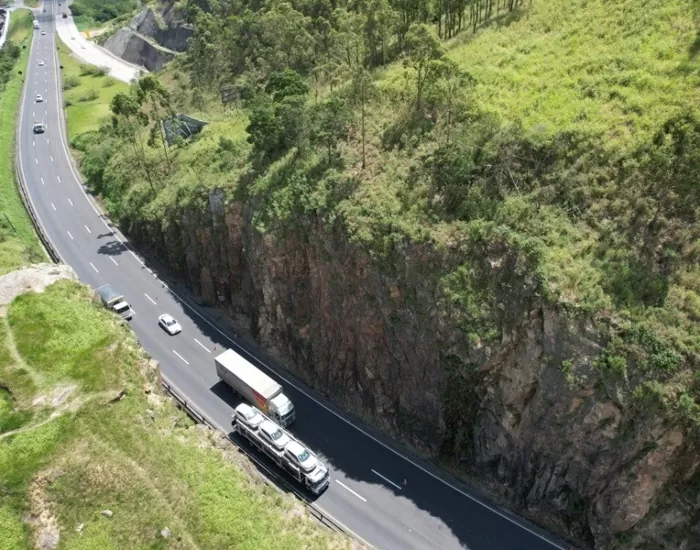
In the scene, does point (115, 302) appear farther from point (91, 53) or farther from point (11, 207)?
point (91, 53)

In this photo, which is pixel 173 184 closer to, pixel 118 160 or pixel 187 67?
pixel 118 160

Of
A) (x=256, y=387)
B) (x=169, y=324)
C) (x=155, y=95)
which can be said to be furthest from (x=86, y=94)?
(x=256, y=387)

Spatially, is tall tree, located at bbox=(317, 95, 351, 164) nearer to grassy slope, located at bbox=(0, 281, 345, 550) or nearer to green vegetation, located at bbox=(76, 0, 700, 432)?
green vegetation, located at bbox=(76, 0, 700, 432)

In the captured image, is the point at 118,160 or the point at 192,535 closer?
the point at 192,535

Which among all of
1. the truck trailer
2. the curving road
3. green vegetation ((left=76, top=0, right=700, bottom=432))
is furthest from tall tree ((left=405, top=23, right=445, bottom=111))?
the curving road

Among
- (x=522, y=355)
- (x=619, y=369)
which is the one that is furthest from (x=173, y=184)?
(x=619, y=369)

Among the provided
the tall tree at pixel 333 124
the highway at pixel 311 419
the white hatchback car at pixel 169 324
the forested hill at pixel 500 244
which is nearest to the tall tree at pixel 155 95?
the forested hill at pixel 500 244
